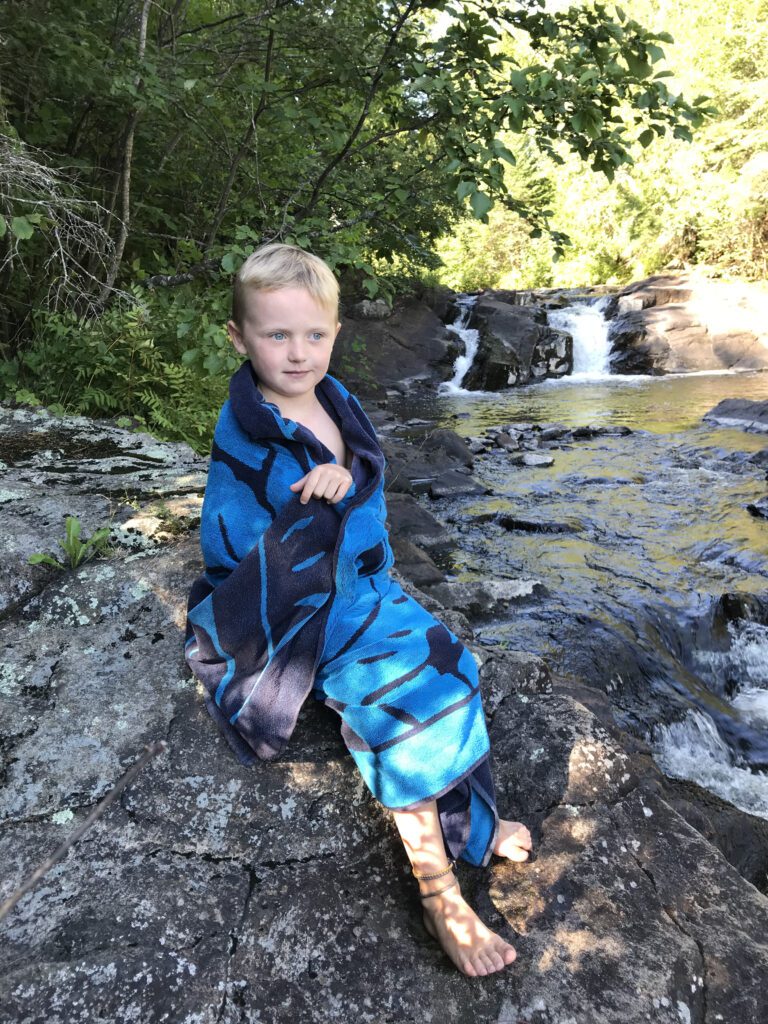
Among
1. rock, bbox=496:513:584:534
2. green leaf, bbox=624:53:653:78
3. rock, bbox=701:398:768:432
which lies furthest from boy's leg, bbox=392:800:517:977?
rock, bbox=701:398:768:432

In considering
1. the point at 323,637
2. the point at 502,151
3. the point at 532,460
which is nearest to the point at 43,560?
the point at 323,637

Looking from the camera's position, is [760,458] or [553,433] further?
[553,433]

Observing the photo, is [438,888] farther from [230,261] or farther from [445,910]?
[230,261]

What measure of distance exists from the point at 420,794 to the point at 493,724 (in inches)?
21.1

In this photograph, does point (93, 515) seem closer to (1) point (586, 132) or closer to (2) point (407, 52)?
(1) point (586, 132)

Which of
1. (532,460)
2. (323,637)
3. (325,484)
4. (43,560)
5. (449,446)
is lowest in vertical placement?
(532,460)

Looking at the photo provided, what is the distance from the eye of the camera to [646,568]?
5566 mm

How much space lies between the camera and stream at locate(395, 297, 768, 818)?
3875mm

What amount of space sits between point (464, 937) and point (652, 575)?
14.8ft

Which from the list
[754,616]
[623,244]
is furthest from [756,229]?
[754,616]

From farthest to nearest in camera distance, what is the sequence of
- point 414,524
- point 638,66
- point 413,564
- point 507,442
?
1. point 507,442
2. point 414,524
3. point 413,564
4. point 638,66

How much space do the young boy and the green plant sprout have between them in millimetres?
860

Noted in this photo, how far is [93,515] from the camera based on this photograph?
9.78 ft

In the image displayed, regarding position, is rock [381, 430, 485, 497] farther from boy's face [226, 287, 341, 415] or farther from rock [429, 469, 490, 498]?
boy's face [226, 287, 341, 415]
